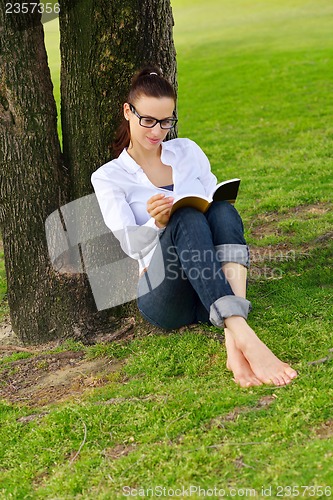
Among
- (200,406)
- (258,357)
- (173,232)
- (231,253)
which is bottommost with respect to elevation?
(200,406)

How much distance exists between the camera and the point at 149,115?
4129 millimetres

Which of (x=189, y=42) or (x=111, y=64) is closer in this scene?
(x=111, y=64)

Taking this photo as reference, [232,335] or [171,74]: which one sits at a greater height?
[171,74]

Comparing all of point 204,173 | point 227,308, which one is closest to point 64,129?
point 204,173

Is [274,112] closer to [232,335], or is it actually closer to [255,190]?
[255,190]

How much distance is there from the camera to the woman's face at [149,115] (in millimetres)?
4113

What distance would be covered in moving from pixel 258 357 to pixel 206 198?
0.87m

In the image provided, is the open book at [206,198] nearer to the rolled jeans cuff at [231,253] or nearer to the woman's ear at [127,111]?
the rolled jeans cuff at [231,253]

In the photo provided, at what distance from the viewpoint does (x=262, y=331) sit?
4.22 metres

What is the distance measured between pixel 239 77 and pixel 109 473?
41.8 ft

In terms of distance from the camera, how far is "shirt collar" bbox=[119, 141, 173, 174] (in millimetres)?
4250

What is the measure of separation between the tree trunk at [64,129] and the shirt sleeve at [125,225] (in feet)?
1.77

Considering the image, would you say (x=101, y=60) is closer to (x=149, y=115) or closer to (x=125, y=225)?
(x=149, y=115)

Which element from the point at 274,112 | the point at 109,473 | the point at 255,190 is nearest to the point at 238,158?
the point at 255,190
